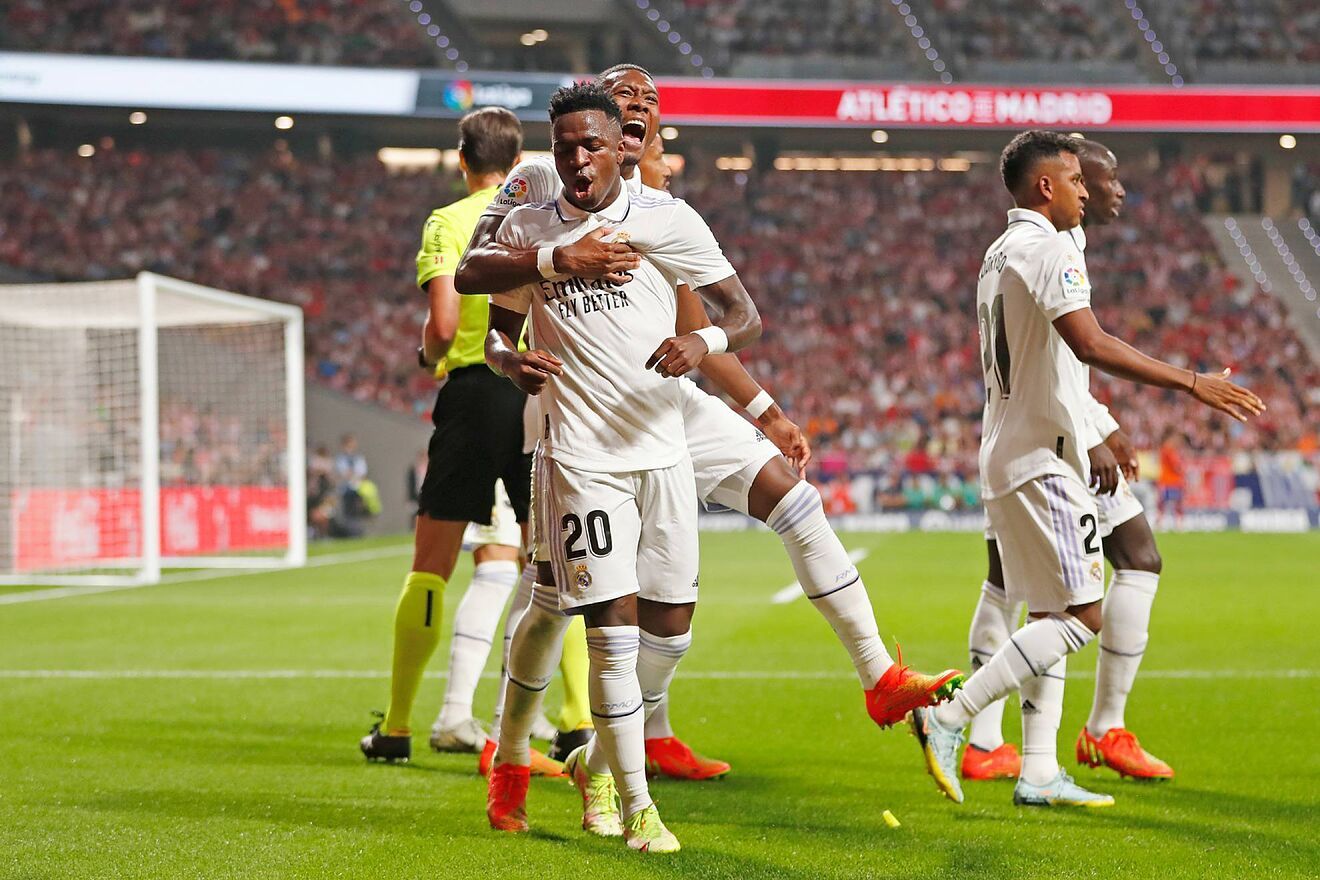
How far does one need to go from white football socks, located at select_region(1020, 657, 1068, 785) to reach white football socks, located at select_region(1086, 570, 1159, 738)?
0.37 metres

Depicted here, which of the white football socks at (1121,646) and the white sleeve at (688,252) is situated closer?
the white sleeve at (688,252)

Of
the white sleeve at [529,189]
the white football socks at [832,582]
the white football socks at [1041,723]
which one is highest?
the white sleeve at [529,189]

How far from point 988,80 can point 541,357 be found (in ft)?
109

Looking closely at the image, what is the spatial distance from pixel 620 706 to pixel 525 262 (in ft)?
3.96

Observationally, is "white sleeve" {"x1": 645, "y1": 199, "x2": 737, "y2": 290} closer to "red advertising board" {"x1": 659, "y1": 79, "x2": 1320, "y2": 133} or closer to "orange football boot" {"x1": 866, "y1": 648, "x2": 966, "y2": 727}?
"orange football boot" {"x1": 866, "y1": 648, "x2": 966, "y2": 727}

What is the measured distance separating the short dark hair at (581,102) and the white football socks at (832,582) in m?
1.23

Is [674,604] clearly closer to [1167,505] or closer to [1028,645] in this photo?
[1028,645]

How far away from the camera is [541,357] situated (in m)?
3.99

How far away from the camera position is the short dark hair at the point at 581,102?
4004mm

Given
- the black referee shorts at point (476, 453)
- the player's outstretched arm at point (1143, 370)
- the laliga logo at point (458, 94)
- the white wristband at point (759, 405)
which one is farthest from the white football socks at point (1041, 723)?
the laliga logo at point (458, 94)

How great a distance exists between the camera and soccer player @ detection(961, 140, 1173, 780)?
5.18m

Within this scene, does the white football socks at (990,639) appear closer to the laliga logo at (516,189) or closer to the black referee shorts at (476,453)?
the black referee shorts at (476,453)

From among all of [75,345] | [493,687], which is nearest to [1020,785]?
[493,687]

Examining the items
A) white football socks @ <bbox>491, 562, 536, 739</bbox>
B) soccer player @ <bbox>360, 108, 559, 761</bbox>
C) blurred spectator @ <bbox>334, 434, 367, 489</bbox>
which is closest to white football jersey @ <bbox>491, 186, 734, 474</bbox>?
white football socks @ <bbox>491, 562, 536, 739</bbox>
